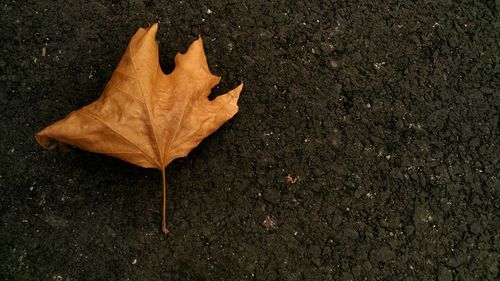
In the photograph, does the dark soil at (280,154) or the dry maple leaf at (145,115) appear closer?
the dry maple leaf at (145,115)

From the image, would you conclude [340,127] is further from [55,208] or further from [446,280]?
[55,208]

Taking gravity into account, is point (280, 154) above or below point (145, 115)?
below

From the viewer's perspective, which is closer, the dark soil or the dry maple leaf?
the dry maple leaf

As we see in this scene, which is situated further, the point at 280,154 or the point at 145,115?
the point at 280,154
